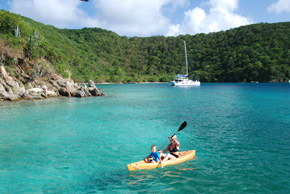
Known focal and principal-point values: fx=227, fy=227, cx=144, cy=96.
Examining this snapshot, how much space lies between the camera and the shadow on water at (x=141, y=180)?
8078 millimetres

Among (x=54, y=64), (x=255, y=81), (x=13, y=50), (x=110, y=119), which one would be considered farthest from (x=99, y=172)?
(x=255, y=81)

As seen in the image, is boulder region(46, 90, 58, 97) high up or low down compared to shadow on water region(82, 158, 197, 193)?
up

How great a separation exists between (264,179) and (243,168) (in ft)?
3.58

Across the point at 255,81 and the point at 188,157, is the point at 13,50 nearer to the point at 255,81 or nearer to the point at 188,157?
the point at 188,157

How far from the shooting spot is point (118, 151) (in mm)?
12266

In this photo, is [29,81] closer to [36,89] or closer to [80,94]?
[36,89]

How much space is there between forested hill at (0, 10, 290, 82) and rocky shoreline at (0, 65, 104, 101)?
651 centimetres

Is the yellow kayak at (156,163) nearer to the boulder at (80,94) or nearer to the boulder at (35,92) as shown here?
the boulder at (35,92)

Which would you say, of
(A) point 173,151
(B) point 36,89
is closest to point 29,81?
(B) point 36,89

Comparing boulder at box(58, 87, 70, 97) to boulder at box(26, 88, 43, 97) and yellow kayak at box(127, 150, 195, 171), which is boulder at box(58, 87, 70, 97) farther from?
yellow kayak at box(127, 150, 195, 171)

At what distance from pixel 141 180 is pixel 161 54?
17453 cm

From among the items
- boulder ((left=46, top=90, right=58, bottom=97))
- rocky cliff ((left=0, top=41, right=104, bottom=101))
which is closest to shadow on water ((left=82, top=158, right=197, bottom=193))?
rocky cliff ((left=0, top=41, right=104, bottom=101))

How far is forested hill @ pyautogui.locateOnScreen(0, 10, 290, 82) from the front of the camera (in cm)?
6072

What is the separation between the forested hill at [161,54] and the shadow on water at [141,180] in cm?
4688
